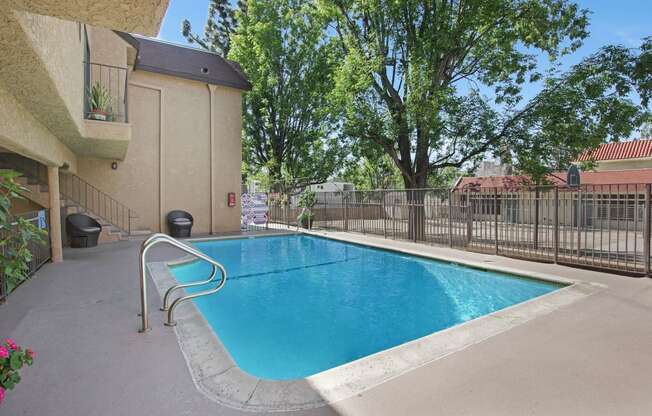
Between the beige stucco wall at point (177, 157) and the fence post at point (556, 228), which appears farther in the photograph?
the beige stucco wall at point (177, 157)

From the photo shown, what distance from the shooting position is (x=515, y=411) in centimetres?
260

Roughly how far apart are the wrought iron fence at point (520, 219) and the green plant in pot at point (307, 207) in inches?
21.9

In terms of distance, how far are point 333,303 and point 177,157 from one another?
31.7 ft

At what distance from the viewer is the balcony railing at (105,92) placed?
8047mm

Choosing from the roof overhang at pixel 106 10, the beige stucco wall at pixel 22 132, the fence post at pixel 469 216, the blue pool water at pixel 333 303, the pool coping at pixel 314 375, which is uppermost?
the roof overhang at pixel 106 10

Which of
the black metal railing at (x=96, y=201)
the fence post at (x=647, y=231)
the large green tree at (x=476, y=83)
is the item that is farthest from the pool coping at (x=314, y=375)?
the black metal railing at (x=96, y=201)

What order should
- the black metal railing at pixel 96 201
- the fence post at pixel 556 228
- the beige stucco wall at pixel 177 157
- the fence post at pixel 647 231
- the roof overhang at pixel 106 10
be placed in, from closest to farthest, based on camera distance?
the roof overhang at pixel 106 10
the fence post at pixel 647 231
the fence post at pixel 556 228
the black metal railing at pixel 96 201
the beige stucco wall at pixel 177 157

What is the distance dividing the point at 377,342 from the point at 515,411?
259cm

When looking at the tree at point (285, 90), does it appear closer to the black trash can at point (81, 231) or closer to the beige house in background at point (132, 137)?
the beige house in background at point (132, 137)

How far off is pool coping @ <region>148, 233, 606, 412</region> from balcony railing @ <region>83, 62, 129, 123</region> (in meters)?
5.52

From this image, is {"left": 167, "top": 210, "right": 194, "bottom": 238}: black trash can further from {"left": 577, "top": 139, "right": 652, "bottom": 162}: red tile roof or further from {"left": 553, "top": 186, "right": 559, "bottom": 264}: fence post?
{"left": 577, "top": 139, "right": 652, "bottom": 162}: red tile roof

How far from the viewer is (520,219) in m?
9.82

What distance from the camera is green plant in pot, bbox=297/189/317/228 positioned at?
16.5m

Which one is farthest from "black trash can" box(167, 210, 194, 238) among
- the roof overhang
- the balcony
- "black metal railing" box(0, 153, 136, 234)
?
the roof overhang
